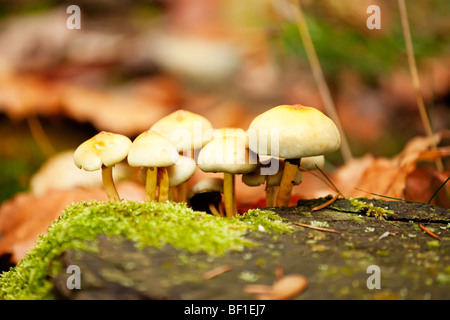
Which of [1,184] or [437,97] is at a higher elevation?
[437,97]

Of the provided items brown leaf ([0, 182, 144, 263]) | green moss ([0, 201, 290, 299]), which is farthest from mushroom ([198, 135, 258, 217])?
brown leaf ([0, 182, 144, 263])

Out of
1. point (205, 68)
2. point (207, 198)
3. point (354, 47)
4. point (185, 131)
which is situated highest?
point (354, 47)

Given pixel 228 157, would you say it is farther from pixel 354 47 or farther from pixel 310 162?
pixel 354 47

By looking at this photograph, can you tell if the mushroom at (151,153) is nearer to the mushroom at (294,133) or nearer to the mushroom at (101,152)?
the mushroom at (101,152)

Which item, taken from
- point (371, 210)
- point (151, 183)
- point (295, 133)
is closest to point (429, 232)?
point (371, 210)

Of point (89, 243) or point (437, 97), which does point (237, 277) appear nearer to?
point (89, 243)

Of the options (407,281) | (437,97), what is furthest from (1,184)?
A: (437,97)
